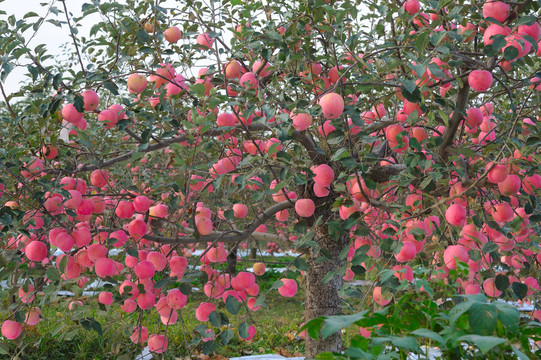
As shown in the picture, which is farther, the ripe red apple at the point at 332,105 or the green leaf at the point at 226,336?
the green leaf at the point at 226,336

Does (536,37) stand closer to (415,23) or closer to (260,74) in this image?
(415,23)

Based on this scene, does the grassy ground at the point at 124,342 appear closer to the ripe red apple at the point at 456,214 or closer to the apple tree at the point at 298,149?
the apple tree at the point at 298,149

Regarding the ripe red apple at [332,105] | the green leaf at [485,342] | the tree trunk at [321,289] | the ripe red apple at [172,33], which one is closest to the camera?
the green leaf at [485,342]

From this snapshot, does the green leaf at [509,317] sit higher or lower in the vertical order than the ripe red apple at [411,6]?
lower

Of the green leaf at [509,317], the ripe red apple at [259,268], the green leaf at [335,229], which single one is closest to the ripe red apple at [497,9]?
the green leaf at [335,229]

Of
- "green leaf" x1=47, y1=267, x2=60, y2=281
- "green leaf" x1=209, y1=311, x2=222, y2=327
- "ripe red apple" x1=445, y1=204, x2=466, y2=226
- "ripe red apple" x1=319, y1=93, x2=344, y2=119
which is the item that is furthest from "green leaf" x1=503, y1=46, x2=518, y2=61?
"green leaf" x1=47, y1=267, x2=60, y2=281

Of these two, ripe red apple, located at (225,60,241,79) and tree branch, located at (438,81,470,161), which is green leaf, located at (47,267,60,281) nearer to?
ripe red apple, located at (225,60,241,79)

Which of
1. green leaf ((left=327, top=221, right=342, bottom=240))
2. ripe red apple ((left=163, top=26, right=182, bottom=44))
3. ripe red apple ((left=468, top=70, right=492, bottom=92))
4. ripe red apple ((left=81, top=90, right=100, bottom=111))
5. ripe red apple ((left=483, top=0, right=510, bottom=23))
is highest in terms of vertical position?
ripe red apple ((left=163, top=26, right=182, bottom=44))

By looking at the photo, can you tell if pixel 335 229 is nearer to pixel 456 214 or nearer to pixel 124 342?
pixel 456 214

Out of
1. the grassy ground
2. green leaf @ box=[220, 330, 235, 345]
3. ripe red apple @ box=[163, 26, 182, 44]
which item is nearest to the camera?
green leaf @ box=[220, 330, 235, 345]

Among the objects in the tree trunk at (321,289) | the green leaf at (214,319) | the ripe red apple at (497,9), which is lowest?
the tree trunk at (321,289)

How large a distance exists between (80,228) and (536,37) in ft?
6.47

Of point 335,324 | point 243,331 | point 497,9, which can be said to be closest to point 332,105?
point 497,9

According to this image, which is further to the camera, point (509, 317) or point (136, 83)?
point (136, 83)
